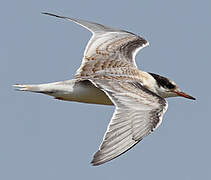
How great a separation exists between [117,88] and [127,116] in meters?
1.18

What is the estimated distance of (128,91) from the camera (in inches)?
457

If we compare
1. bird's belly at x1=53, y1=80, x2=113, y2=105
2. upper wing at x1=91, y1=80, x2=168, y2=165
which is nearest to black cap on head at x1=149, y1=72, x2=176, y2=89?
upper wing at x1=91, y1=80, x2=168, y2=165

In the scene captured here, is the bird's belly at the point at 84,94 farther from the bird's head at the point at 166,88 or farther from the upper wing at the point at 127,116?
the bird's head at the point at 166,88

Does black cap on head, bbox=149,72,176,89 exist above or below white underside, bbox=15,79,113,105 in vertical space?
above

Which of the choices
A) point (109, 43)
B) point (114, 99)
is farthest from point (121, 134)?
point (109, 43)

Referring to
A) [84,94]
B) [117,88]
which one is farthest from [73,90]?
[117,88]

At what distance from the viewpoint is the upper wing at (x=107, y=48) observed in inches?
512

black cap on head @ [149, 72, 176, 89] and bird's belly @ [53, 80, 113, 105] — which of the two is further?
black cap on head @ [149, 72, 176, 89]

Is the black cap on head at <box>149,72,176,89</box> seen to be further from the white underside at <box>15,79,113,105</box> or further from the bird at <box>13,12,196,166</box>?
the white underside at <box>15,79,113,105</box>

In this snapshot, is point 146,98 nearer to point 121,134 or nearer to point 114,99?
point 114,99

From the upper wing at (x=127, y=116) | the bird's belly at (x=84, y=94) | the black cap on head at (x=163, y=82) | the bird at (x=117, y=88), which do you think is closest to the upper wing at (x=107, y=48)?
the bird at (x=117, y=88)

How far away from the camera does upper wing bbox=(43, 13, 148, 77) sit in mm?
13016

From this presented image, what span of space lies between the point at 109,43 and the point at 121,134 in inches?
166

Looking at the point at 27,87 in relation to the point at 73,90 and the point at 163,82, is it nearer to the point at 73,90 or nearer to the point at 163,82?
the point at 73,90
